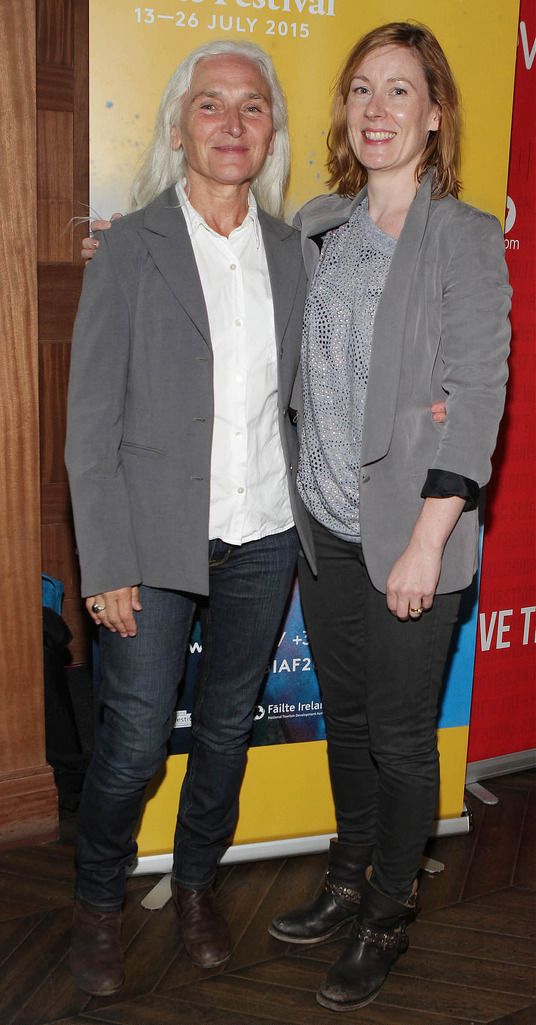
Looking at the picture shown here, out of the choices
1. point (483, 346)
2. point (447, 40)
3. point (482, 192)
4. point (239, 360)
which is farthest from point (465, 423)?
point (447, 40)

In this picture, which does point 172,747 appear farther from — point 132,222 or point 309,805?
point 132,222

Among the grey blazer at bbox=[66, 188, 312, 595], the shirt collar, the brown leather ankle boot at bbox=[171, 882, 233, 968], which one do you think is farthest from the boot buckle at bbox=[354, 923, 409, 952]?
the shirt collar

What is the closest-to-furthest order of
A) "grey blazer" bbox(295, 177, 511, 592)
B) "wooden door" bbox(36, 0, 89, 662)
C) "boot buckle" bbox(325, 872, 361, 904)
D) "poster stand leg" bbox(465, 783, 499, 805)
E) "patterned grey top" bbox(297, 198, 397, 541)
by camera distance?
"grey blazer" bbox(295, 177, 511, 592)
"patterned grey top" bbox(297, 198, 397, 541)
"boot buckle" bbox(325, 872, 361, 904)
"poster stand leg" bbox(465, 783, 499, 805)
"wooden door" bbox(36, 0, 89, 662)

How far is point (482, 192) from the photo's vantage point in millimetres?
2537

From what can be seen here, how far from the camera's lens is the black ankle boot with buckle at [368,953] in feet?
7.09

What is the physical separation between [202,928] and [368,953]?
0.39 metres

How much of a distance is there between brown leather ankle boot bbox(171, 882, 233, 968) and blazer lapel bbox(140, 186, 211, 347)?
4.26ft

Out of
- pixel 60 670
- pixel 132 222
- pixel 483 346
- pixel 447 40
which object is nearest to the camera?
pixel 483 346

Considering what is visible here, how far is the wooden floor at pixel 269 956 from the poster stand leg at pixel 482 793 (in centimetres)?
26

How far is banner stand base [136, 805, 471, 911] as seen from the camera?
2547 mm

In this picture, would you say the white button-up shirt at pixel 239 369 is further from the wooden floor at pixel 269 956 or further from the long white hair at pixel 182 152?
the wooden floor at pixel 269 956

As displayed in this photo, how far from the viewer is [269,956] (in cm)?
233

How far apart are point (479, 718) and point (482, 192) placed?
63.9 inches

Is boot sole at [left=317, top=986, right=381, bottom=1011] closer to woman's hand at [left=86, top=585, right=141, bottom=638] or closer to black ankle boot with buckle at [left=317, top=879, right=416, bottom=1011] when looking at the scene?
black ankle boot with buckle at [left=317, top=879, right=416, bottom=1011]
